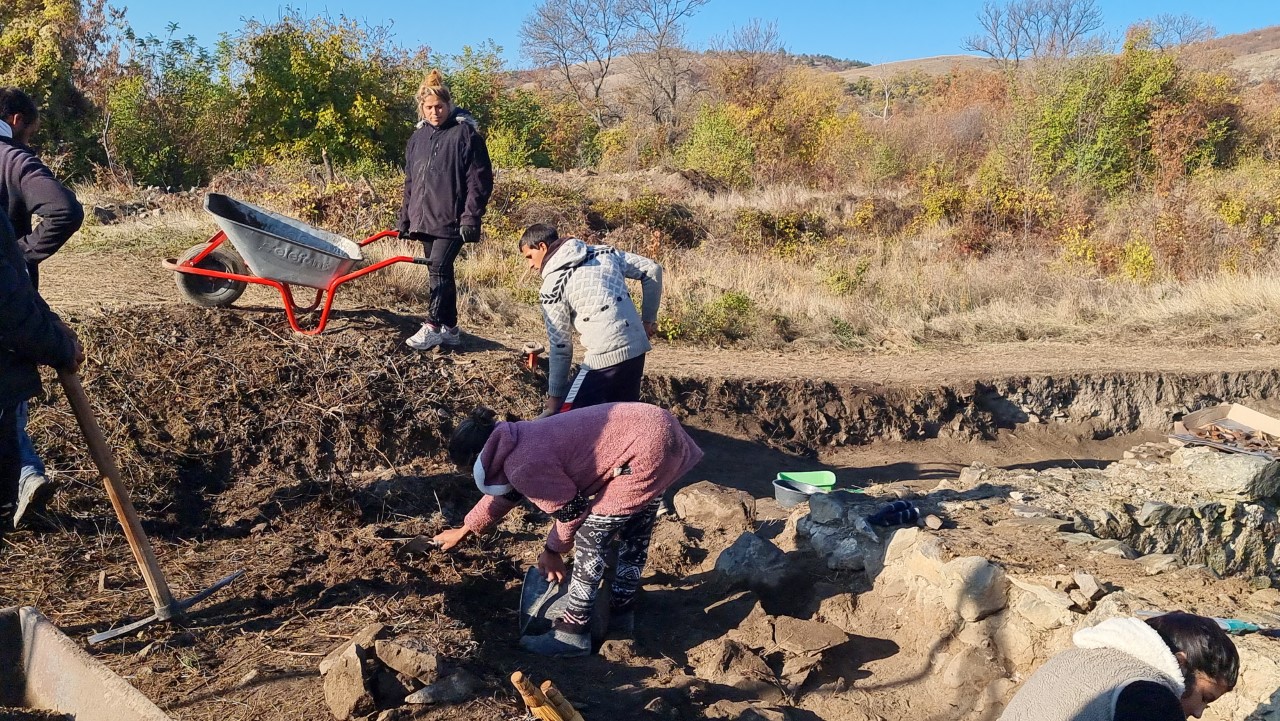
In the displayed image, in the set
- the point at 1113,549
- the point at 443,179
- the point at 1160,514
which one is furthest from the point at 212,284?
the point at 1160,514

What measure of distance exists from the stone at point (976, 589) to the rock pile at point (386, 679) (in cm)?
252

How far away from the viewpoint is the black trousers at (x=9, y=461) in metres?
3.53

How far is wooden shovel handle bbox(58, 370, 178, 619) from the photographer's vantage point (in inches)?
138

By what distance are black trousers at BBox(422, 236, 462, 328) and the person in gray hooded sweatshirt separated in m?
1.65

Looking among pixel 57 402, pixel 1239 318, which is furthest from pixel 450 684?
pixel 1239 318

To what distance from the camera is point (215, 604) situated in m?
4.12

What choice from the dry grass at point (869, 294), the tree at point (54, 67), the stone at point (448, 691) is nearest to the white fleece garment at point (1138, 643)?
the stone at point (448, 691)

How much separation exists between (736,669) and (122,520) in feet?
8.61

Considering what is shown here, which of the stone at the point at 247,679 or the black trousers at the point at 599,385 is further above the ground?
the black trousers at the point at 599,385

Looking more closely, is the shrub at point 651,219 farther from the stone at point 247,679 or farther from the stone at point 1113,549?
the stone at point 247,679

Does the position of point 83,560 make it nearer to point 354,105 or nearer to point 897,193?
point 354,105

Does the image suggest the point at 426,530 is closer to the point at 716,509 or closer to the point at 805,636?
the point at 716,509

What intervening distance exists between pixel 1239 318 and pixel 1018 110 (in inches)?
506

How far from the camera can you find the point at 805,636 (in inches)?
174
